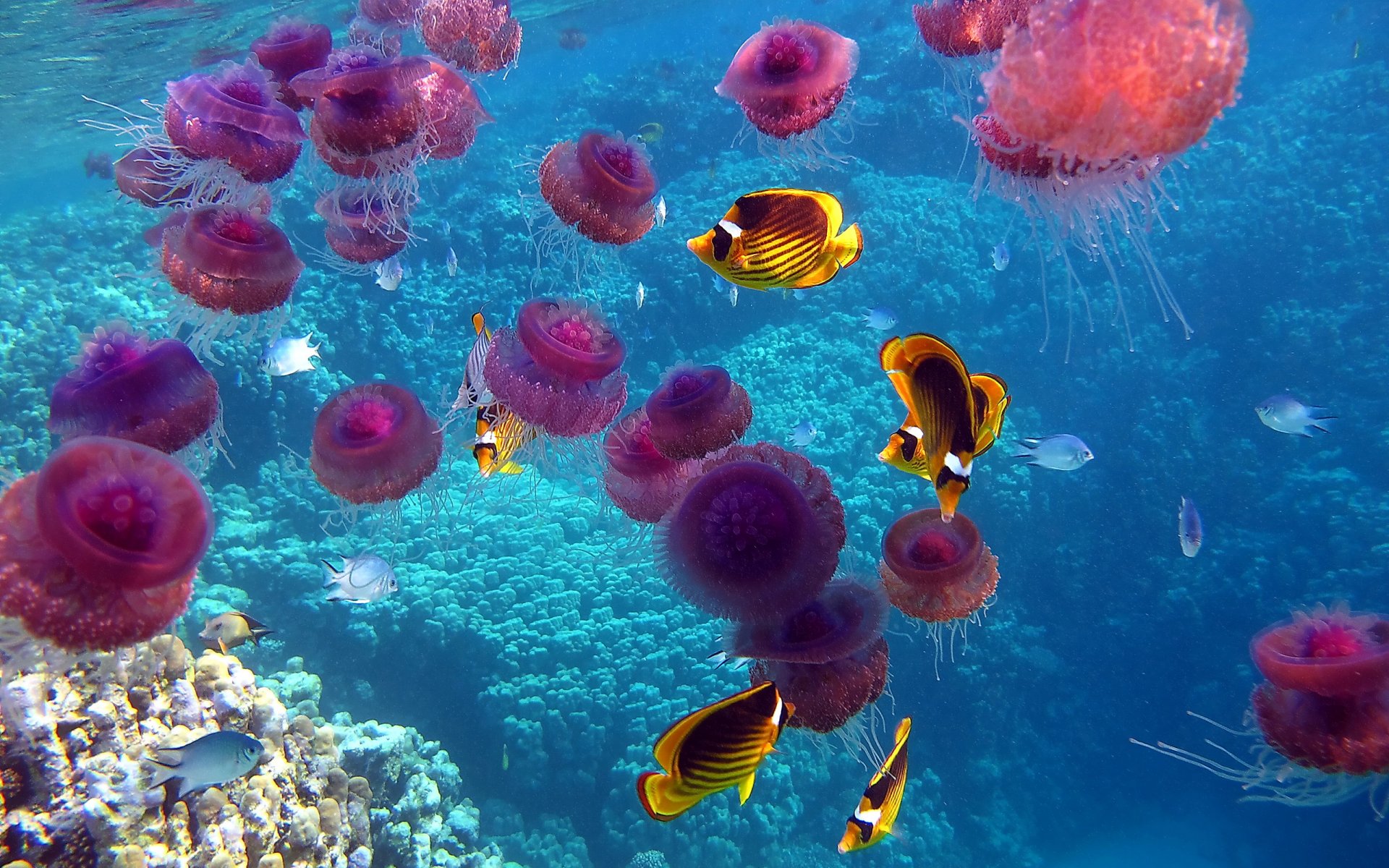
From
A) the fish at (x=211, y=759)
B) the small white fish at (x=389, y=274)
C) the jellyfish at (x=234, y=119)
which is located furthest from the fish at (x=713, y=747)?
the small white fish at (x=389, y=274)

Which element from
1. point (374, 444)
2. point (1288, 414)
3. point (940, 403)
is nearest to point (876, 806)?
point (940, 403)

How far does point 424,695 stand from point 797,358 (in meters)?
8.45

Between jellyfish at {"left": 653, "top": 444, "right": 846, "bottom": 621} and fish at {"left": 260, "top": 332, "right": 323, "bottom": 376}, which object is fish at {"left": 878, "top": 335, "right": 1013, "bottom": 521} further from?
fish at {"left": 260, "top": 332, "right": 323, "bottom": 376}

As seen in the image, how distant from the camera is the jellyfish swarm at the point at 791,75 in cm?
321

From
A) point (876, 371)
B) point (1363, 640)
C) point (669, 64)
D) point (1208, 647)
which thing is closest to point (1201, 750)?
point (1208, 647)

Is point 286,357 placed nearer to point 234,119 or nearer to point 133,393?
point 234,119

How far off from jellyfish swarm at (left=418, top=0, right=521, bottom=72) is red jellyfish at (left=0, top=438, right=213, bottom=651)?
3.11 metres

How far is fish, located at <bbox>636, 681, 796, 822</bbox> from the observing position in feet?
8.26

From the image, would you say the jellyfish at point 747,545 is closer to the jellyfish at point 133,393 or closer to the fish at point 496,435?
the fish at point 496,435

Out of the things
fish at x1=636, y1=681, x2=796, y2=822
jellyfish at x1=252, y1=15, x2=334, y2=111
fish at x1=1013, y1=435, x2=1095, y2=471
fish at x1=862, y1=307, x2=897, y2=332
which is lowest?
fish at x1=862, y1=307, x2=897, y2=332

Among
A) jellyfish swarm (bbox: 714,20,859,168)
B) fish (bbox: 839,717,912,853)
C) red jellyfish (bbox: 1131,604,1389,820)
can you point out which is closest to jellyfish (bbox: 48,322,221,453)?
jellyfish swarm (bbox: 714,20,859,168)

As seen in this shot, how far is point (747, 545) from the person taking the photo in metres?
2.79

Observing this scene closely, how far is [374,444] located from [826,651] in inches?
96.0

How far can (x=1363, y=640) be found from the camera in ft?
9.19
